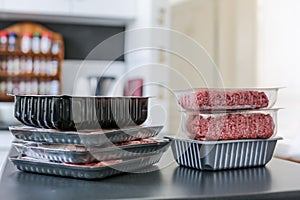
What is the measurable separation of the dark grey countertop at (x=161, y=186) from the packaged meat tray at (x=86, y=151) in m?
0.03

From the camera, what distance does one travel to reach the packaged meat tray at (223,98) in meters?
0.75

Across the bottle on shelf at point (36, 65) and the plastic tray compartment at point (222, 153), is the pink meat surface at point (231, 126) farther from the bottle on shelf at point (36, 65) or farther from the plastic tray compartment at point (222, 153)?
the bottle on shelf at point (36, 65)

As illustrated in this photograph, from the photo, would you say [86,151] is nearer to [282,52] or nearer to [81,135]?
[81,135]

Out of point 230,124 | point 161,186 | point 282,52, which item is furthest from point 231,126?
point 282,52

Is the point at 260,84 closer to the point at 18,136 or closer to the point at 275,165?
the point at 275,165

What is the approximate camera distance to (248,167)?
802 millimetres

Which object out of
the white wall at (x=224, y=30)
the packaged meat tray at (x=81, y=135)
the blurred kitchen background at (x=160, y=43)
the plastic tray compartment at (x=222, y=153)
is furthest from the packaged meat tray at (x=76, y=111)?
the white wall at (x=224, y=30)

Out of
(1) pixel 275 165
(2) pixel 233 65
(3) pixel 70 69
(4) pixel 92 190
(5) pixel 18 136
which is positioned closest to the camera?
(4) pixel 92 190

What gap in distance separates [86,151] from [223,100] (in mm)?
269

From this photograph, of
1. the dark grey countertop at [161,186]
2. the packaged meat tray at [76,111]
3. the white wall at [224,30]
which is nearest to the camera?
the dark grey countertop at [161,186]

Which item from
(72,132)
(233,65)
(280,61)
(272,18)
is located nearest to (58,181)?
(72,132)

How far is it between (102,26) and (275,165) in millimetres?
2517

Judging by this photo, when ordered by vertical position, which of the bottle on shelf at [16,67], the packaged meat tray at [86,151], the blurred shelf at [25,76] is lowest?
the packaged meat tray at [86,151]

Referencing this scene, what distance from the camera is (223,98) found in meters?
0.76
